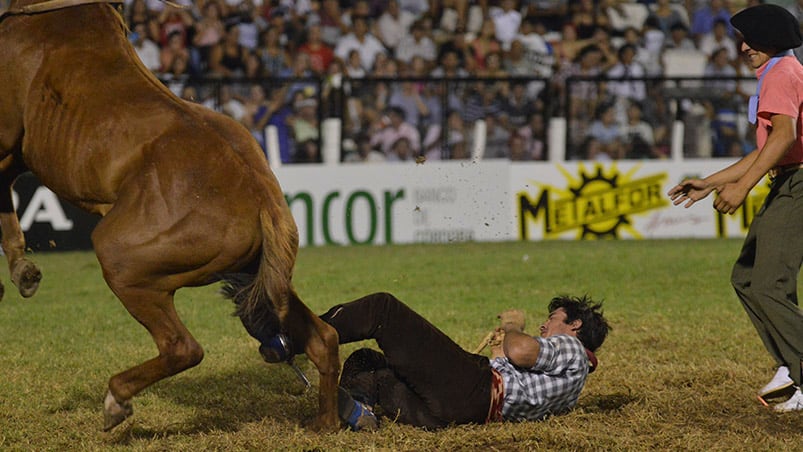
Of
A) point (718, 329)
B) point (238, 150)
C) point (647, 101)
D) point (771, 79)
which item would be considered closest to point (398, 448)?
point (238, 150)

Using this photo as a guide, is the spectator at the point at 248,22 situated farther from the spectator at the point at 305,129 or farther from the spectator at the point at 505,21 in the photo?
the spectator at the point at 505,21

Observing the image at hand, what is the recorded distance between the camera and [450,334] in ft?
26.9

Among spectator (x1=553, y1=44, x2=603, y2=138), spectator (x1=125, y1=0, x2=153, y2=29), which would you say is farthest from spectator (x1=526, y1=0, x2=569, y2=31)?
spectator (x1=125, y1=0, x2=153, y2=29)

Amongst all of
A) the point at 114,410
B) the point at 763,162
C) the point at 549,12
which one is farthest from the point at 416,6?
the point at 114,410

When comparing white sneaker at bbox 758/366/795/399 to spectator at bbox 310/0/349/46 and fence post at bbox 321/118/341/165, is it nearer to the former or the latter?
fence post at bbox 321/118/341/165

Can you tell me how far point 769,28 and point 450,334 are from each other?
3.54 m

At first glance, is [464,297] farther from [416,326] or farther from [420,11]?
[420,11]

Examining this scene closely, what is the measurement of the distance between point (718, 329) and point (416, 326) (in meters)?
3.79

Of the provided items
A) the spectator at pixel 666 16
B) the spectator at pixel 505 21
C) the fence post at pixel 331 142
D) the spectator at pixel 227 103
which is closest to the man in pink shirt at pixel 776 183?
the fence post at pixel 331 142

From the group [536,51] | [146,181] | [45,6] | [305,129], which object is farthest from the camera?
[536,51]

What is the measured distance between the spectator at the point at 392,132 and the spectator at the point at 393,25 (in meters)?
1.90

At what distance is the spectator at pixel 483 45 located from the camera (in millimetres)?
17031

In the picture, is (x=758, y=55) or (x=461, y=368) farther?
(x=758, y=55)

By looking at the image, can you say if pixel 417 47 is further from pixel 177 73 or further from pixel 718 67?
pixel 718 67
